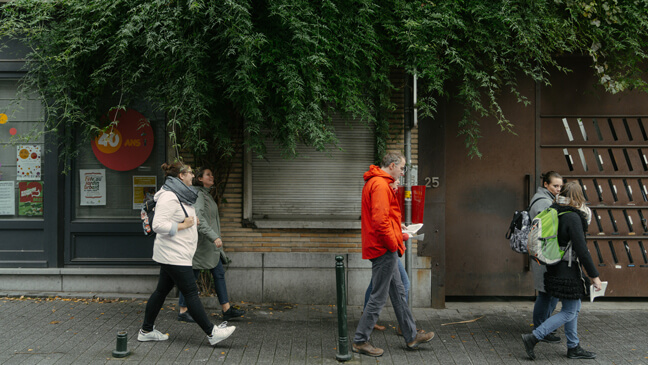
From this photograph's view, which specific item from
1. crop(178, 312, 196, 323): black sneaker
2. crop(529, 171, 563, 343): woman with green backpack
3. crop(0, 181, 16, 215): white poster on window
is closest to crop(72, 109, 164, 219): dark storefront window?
crop(0, 181, 16, 215): white poster on window

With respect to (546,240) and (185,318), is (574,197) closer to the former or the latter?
(546,240)

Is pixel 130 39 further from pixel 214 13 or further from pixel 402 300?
pixel 402 300

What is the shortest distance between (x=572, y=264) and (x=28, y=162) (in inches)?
298

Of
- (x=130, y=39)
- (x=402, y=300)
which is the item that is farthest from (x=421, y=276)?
(x=130, y=39)

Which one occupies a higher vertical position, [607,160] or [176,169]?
[607,160]

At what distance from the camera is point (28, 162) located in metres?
8.18

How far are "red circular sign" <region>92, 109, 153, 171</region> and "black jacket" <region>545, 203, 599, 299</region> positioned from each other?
5746 millimetres

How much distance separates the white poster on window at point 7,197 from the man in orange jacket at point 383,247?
5.75m

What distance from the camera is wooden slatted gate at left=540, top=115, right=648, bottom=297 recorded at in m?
7.89

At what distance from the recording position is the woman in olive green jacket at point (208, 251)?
6570mm

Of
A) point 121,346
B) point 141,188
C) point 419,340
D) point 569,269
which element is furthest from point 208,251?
point 569,269

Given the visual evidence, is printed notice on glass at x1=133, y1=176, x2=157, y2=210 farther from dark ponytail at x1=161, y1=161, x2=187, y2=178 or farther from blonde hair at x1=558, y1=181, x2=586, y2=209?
blonde hair at x1=558, y1=181, x2=586, y2=209

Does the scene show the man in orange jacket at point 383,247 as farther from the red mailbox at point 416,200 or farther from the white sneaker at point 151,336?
the white sneaker at point 151,336

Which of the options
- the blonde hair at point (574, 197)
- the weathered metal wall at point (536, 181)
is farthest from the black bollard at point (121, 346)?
the blonde hair at point (574, 197)
